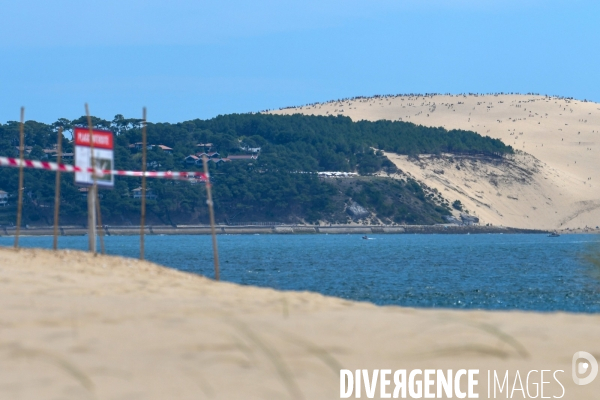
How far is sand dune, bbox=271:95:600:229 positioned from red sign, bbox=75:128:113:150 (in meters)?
113

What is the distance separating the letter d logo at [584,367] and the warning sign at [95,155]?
11.0 meters

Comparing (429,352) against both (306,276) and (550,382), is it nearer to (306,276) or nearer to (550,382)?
(550,382)

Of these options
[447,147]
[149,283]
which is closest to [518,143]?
[447,147]

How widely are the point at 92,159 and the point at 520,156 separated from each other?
13323 centimetres

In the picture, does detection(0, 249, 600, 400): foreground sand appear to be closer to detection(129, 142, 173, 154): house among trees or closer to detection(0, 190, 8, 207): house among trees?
detection(0, 190, 8, 207): house among trees

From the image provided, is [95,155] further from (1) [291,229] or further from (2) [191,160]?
(2) [191,160]

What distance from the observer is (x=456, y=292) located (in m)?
30.8

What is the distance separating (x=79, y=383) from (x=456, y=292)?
81.5 feet

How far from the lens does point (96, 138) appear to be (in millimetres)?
17375

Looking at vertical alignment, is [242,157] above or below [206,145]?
below

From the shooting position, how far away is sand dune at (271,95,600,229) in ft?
430

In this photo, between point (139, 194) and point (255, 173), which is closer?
point (139, 194)

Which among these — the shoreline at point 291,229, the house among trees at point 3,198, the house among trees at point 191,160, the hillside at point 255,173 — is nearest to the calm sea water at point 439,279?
the shoreline at point 291,229

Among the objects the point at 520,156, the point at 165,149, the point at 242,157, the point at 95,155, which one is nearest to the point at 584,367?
the point at 95,155
